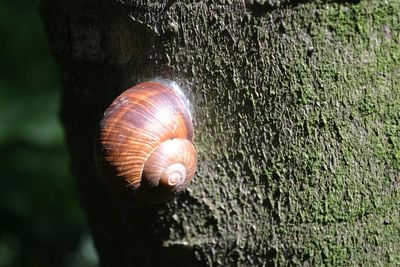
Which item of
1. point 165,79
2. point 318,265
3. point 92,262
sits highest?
point 165,79

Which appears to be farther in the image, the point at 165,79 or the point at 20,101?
the point at 20,101

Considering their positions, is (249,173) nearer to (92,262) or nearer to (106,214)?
(106,214)

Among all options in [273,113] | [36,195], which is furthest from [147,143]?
[36,195]

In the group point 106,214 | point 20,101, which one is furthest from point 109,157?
point 20,101

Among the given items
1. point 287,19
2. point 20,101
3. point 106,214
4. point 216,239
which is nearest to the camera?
point 287,19

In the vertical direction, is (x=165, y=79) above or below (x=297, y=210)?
above
